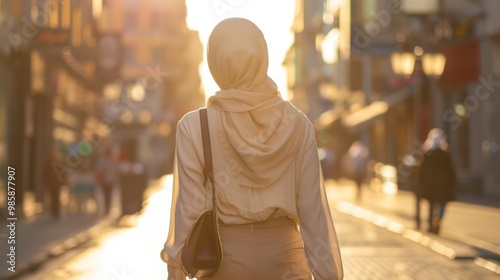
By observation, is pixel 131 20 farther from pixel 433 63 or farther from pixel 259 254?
pixel 259 254

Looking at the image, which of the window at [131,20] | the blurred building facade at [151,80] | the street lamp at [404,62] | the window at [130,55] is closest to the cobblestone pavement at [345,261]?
the street lamp at [404,62]

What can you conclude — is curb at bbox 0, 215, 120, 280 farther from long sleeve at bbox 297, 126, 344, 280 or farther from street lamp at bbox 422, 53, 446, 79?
long sleeve at bbox 297, 126, 344, 280

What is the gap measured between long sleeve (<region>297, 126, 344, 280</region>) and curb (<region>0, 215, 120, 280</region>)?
336 inches

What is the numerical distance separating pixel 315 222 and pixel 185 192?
46cm

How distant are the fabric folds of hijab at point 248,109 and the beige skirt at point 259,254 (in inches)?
6.5

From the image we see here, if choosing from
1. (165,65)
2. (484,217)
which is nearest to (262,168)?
(484,217)

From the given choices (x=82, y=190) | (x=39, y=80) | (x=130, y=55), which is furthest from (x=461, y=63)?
(x=130, y=55)

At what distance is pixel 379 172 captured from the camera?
47406 mm

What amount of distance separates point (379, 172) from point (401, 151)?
2.30m

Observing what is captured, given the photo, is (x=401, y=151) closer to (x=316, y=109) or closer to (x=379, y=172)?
(x=379, y=172)

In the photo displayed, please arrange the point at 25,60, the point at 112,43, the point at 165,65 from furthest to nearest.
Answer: the point at 165,65
the point at 112,43
the point at 25,60

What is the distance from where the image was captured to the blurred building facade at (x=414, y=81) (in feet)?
87.1

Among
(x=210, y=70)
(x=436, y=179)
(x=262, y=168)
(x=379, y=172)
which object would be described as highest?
(x=210, y=70)

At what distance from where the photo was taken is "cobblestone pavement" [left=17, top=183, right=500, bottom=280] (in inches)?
478
